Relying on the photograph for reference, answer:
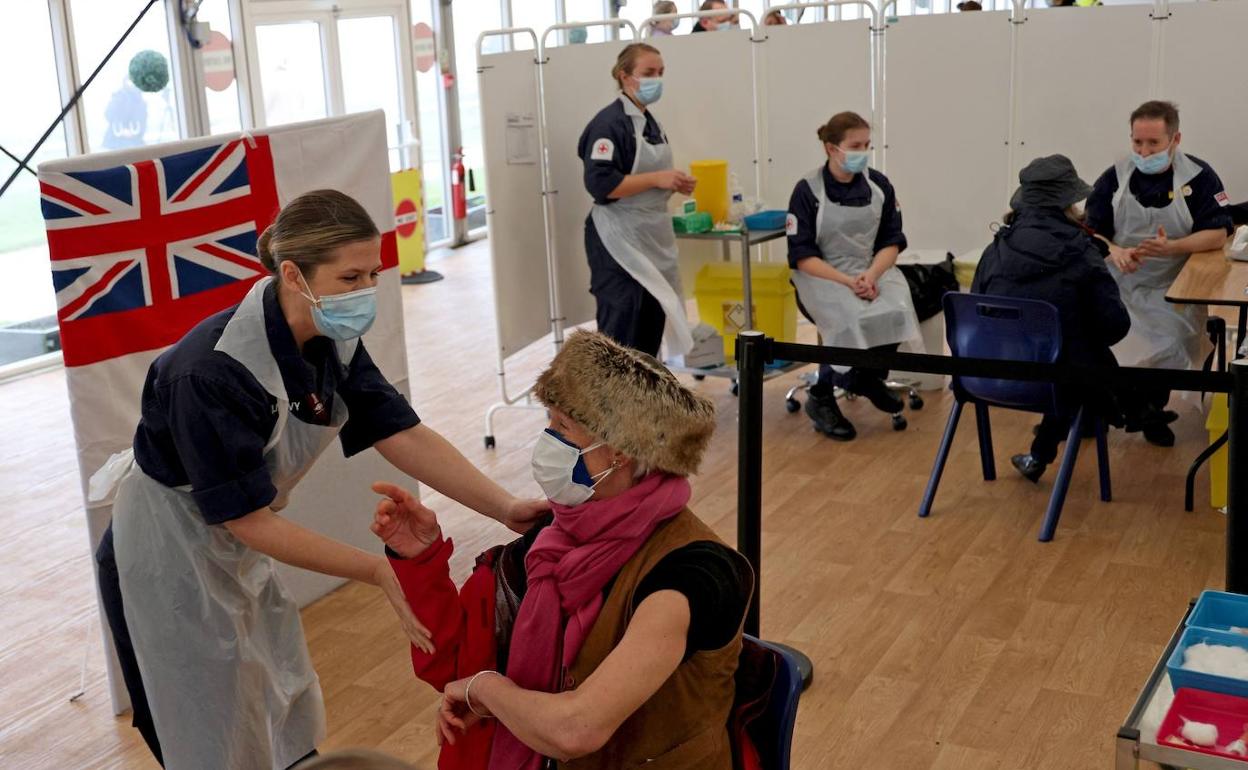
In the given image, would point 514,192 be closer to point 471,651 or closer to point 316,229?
point 316,229

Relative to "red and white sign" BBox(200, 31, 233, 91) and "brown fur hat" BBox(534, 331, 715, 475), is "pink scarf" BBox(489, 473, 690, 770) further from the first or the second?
"red and white sign" BBox(200, 31, 233, 91)

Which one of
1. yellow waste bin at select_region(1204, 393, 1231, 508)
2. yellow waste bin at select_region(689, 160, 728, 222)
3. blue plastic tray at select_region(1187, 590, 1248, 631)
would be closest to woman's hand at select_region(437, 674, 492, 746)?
blue plastic tray at select_region(1187, 590, 1248, 631)

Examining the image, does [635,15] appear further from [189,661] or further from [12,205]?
[189,661]

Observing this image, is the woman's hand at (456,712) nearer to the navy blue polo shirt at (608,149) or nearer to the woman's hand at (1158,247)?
the navy blue polo shirt at (608,149)

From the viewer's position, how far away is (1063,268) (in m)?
4.32

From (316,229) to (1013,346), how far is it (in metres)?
2.68

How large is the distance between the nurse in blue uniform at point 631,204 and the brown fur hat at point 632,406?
3.44 metres

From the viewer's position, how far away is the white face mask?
1.88 m

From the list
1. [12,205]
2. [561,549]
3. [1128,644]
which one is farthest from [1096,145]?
[12,205]

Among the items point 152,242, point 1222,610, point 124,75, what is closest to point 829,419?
point 152,242

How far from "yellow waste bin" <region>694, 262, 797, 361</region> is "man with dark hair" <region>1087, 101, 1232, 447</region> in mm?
1312

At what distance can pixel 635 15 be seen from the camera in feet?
41.2

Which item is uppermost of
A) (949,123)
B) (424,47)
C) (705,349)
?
(424,47)

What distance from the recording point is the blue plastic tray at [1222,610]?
202 cm
